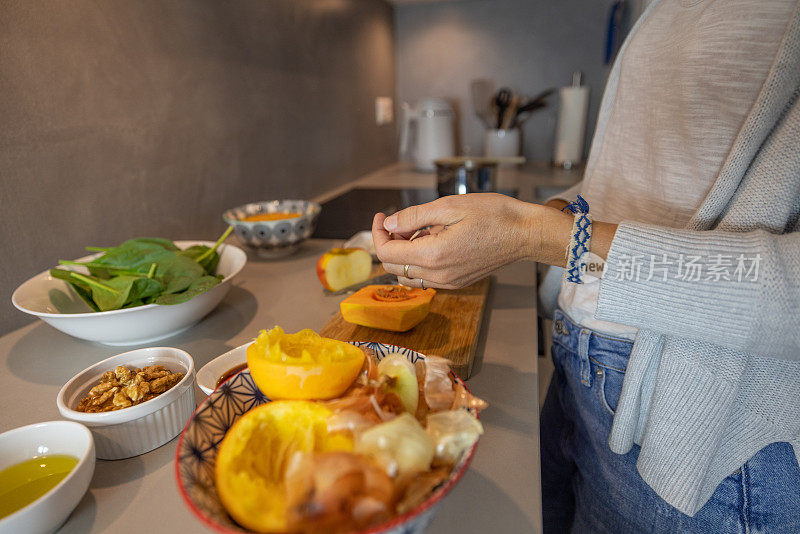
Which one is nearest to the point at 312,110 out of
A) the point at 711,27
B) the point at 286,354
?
the point at 711,27

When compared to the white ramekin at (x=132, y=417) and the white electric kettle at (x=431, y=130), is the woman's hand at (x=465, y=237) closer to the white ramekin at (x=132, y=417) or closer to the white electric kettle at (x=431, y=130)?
the white ramekin at (x=132, y=417)

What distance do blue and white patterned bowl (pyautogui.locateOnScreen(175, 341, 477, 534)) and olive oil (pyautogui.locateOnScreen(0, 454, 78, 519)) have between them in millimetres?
161

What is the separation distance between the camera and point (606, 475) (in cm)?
69

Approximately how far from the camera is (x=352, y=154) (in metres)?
1.95

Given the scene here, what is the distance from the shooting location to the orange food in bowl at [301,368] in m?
0.39

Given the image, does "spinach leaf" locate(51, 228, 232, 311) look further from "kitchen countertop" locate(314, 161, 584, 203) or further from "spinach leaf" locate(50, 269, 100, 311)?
"kitchen countertop" locate(314, 161, 584, 203)

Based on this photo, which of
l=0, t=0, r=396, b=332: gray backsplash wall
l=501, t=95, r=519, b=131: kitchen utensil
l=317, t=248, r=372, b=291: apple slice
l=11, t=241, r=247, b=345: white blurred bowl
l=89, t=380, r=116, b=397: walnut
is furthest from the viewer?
l=501, t=95, r=519, b=131: kitchen utensil

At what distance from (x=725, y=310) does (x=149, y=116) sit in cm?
106

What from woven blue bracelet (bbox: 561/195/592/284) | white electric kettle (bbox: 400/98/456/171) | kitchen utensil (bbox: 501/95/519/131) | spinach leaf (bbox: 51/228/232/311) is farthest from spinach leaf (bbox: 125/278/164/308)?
kitchen utensil (bbox: 501/95/519/131)

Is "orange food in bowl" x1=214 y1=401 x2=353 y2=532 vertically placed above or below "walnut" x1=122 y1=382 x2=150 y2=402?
above

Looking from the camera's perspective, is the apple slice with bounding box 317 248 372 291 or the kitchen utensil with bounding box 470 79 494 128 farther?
the kitchen utensil with bounding box 470 79 494 128

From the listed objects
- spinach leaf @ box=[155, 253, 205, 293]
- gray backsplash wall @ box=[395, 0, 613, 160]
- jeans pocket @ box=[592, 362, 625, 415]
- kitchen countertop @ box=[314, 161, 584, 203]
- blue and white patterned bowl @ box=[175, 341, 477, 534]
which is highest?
gray backsplash wall @ box=[395, 0, 613, 160]

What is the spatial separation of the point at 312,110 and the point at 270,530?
4.90 feet

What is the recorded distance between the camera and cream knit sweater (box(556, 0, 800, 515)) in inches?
18.6
